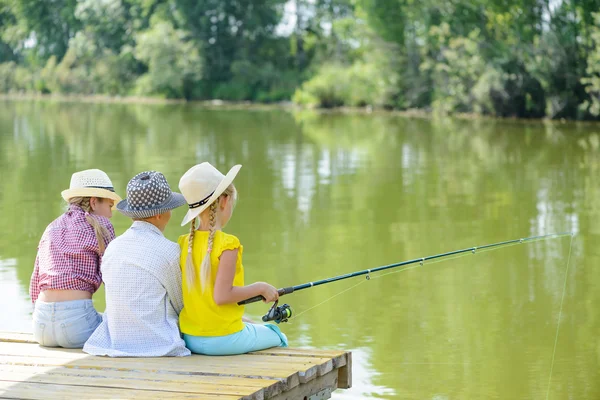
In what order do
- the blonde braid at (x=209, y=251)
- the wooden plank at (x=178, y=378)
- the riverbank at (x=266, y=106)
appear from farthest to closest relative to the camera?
the riverbank at (x=266, y=106), the blonde braid at (x=209, y=251), the wooden plank at (x=178, y=378)

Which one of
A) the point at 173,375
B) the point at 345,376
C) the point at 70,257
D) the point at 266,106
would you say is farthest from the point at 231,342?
the point at 266,106

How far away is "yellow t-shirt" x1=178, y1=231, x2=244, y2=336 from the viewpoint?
13.3 ft

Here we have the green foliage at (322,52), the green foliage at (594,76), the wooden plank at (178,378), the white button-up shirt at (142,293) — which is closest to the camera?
the wooden plank at (178,378)

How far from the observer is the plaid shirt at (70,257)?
443 cm

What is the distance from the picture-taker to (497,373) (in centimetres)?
551

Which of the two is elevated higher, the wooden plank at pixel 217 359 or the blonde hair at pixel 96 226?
the blonde hair at pixel 96 226

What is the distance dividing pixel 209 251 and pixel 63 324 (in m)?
0.80

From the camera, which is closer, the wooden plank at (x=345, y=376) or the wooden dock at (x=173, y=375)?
the wooden dock at (x=173, y=375)

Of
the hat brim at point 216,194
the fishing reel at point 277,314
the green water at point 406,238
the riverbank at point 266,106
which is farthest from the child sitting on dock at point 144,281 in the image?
the riverbank at point 266,106

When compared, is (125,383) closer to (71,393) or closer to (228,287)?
(71,393)

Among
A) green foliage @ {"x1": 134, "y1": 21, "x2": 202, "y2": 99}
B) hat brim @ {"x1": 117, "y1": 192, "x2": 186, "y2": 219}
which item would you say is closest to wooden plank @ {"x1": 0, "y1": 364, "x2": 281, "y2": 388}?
hat brim @ {"x1": 117, "y1": 192, "x2": 186, "y2": 219}

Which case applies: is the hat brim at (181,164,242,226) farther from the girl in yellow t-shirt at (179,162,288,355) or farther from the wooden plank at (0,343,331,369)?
the wooden plank at (0,343,331,369)

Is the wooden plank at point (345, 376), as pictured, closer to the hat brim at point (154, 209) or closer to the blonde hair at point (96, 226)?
the hat brim at point (154, 209)

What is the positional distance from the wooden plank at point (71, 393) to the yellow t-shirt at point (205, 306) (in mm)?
515
